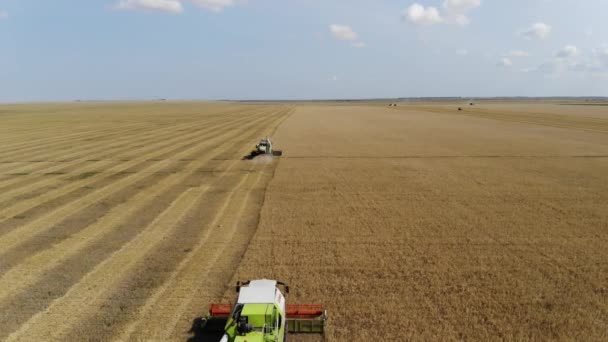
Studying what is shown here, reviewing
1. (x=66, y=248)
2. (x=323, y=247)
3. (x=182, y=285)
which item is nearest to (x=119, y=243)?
(x=66, y=248)

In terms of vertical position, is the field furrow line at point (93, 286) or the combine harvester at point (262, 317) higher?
the combine harvester at point (262, 317)

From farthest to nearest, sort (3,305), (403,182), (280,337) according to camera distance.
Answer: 1. (403,182)
2. (3,305)
3. (280,337)

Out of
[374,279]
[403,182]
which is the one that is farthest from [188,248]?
[403,182]

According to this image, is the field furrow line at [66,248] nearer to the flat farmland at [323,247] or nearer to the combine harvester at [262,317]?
the flat farmland at [323,247]

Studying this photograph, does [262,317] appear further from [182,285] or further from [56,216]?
[56,216]

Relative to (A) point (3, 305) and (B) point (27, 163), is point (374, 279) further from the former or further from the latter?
(B) point (27, 163)

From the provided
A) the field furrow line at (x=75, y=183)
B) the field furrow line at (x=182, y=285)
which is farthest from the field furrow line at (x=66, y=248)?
the field furrow line at (x=75, y=183)
